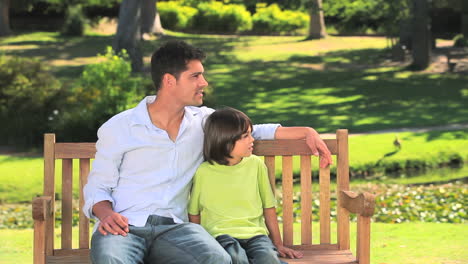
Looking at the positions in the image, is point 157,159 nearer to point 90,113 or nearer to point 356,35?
point 90,113

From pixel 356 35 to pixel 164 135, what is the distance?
32.6 metres

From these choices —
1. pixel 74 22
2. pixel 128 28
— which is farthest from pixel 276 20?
pixel 128 28

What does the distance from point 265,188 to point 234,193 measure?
19cm

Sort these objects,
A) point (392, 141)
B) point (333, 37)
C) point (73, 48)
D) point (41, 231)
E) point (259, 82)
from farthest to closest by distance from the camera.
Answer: point (333, 37) → point (73, 48) → point (259, 82) → point (392, 141) → point (41, 231)

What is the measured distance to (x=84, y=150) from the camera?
4.96 m

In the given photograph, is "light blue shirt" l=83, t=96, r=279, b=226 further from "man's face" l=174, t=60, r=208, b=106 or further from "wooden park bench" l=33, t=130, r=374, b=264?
"wooden park bench" l=33, t=130, r=374, b=264

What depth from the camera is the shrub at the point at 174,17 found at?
36000 millimetres

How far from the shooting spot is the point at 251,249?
461cm

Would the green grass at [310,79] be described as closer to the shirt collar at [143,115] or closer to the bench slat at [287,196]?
the bench slat at [287,196]

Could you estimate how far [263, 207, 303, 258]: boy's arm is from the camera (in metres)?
4.86

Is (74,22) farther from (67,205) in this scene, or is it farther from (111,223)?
(111,223)

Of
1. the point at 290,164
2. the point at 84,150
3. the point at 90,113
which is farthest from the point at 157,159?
the point at 90,113

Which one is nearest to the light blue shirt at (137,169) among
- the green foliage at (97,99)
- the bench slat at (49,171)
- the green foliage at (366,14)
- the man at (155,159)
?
the man at (155,159)

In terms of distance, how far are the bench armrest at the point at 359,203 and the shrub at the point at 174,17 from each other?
1242 inches
